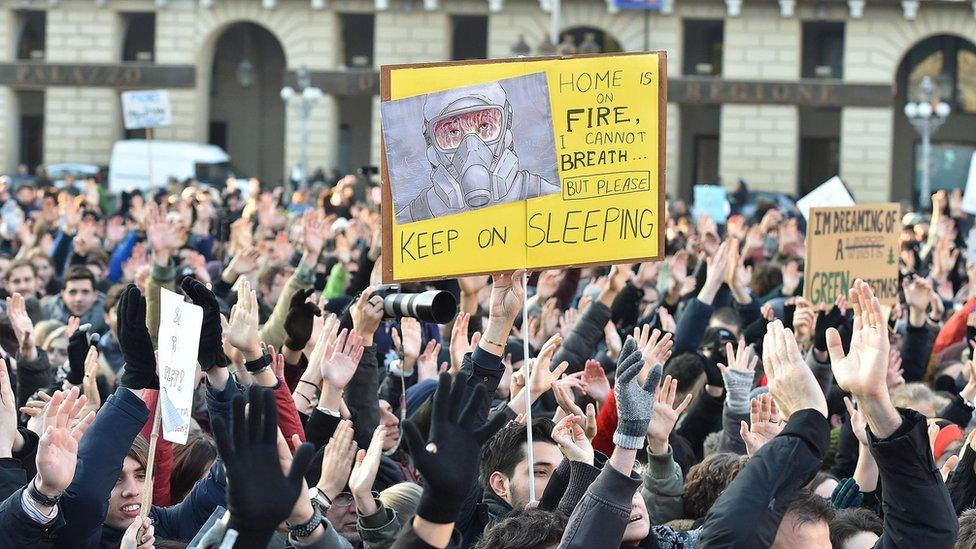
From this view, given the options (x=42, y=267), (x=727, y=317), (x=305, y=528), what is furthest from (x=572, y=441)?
(x=42, y=267)

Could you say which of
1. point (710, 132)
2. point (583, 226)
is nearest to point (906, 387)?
point (583, 226)

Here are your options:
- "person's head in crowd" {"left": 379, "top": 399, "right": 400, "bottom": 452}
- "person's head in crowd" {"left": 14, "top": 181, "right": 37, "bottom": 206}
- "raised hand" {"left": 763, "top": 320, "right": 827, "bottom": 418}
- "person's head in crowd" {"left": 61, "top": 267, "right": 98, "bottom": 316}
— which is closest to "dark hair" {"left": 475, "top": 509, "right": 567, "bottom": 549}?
"raised hand" {"left": 763, "top": 320, "right": 827, "bottom": 418}

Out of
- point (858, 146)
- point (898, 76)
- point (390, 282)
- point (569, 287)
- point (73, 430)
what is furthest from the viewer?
point (898, 76)

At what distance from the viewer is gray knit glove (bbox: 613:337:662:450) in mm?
4434

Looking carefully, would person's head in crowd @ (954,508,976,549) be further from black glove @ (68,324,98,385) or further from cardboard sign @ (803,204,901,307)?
cardboard sign @ (803,204,901,307)

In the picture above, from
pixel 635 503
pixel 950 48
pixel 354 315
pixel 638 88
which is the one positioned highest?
pixel 950 48

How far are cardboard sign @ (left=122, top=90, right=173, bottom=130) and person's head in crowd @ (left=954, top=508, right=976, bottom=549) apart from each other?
57.8ft

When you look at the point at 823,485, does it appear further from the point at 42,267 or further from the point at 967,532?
the point at 42,267

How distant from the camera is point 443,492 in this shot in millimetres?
3758

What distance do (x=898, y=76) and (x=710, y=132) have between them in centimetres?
570

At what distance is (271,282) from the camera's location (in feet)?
36.8

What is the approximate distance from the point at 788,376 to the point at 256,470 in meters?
1.64

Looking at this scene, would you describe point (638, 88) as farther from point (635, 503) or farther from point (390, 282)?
point (635, 503)

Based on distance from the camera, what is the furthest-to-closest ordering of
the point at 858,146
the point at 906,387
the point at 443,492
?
the point at 858,146 → the point at 906,387 → the point at 443,492
